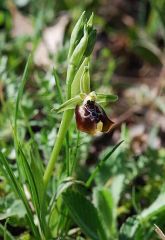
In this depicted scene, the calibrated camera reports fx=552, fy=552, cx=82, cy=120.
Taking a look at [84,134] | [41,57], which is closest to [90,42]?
[84,134]

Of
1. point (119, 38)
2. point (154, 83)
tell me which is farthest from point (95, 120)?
point (119, 38)

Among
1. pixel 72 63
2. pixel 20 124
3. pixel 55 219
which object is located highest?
pixel 72 63

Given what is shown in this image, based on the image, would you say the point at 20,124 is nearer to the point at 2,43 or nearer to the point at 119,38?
the point at 2,43

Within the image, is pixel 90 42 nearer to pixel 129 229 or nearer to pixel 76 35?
pixel 76 35

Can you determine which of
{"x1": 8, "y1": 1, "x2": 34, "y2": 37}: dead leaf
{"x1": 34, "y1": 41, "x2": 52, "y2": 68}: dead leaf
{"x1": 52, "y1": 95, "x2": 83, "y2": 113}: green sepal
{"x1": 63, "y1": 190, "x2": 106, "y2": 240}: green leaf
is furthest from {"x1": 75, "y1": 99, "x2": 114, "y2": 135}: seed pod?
{"x1": 8, "y1": 1, "x2": 34, "y2": 37}: dead leaf

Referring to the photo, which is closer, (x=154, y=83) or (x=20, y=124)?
(x=20, y=124)

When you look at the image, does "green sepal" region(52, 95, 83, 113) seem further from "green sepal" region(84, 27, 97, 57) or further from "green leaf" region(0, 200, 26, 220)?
"green leaf" region(0, 200, 26, 220)
